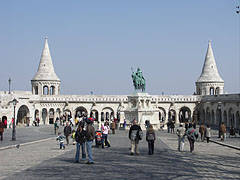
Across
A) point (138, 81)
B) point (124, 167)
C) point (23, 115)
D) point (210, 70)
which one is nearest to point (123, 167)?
point (124, 167)

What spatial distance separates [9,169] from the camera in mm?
10148

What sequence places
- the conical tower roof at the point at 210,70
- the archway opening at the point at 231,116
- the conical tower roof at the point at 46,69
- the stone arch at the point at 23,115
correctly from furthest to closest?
the conical tower roof at the point at 210,70, the conical tower roof at the point at 46,69, the stone arch at the point at 23,115, the archway opening at the point at 231,116

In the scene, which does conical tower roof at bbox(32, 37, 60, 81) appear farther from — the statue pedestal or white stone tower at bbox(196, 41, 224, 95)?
white stone tower at bbox(196, 41, 224, 95)

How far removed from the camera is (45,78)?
4997 centimetres

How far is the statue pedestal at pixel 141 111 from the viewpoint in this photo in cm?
3459

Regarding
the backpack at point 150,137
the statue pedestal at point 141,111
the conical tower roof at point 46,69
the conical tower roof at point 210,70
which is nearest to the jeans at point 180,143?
the backpack at point 150,137

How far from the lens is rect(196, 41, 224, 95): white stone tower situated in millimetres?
51062

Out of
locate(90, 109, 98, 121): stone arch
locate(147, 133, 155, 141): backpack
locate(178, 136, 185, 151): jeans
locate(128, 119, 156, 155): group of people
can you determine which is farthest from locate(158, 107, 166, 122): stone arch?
locate(128, 119, 156, 155): group of people

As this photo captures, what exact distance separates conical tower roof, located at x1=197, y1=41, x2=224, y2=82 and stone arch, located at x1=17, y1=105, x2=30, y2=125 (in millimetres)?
23513

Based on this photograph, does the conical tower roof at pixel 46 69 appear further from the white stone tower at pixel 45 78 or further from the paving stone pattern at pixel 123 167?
the paving stone pattern at pixel 123 167

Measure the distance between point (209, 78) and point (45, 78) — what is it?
21.8 metres

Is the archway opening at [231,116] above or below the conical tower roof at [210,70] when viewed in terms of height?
below

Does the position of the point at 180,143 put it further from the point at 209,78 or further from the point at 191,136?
the point at 209,78

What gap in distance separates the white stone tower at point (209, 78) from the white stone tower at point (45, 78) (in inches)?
769
